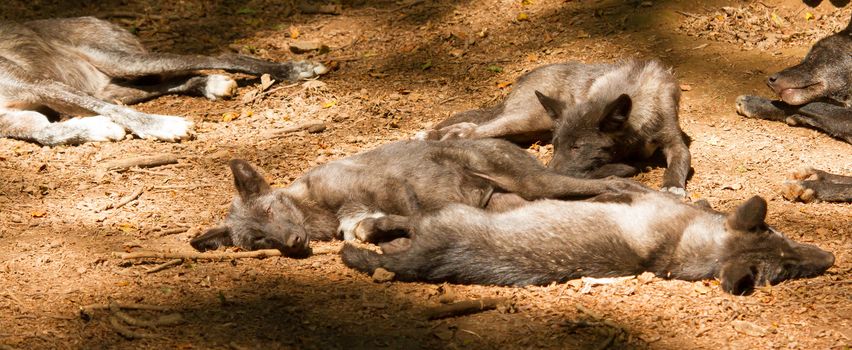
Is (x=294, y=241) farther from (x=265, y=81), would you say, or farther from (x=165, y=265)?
(x=265, y=81)

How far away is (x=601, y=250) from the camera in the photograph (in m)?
5.47

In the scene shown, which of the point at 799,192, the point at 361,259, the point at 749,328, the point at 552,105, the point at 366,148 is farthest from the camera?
the point at 366,148

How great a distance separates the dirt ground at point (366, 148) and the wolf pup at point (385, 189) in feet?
0.86

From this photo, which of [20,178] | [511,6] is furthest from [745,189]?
[20,178]

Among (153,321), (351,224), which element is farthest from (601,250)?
(153,321)

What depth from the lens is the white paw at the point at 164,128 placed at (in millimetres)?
7941

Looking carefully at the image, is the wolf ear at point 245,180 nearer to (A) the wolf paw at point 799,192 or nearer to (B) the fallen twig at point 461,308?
(B) the fallen twig at point 461,308

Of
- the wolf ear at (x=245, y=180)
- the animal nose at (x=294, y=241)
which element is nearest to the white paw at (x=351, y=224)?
the animal nose at (x=294, y=241)

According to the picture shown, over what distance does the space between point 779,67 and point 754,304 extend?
384cm

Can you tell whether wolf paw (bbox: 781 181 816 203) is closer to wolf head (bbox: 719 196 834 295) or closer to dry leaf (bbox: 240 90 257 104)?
wolf head (bbox: 719 196 834 295)

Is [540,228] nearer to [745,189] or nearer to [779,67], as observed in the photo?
[745,189]

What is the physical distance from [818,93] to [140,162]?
5553 mm

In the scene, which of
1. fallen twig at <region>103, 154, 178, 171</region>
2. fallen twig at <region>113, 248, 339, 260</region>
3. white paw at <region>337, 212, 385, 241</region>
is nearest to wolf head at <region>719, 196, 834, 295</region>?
white paw at <region>337, 212, 385, 241</region>

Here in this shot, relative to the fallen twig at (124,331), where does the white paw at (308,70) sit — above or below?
below
